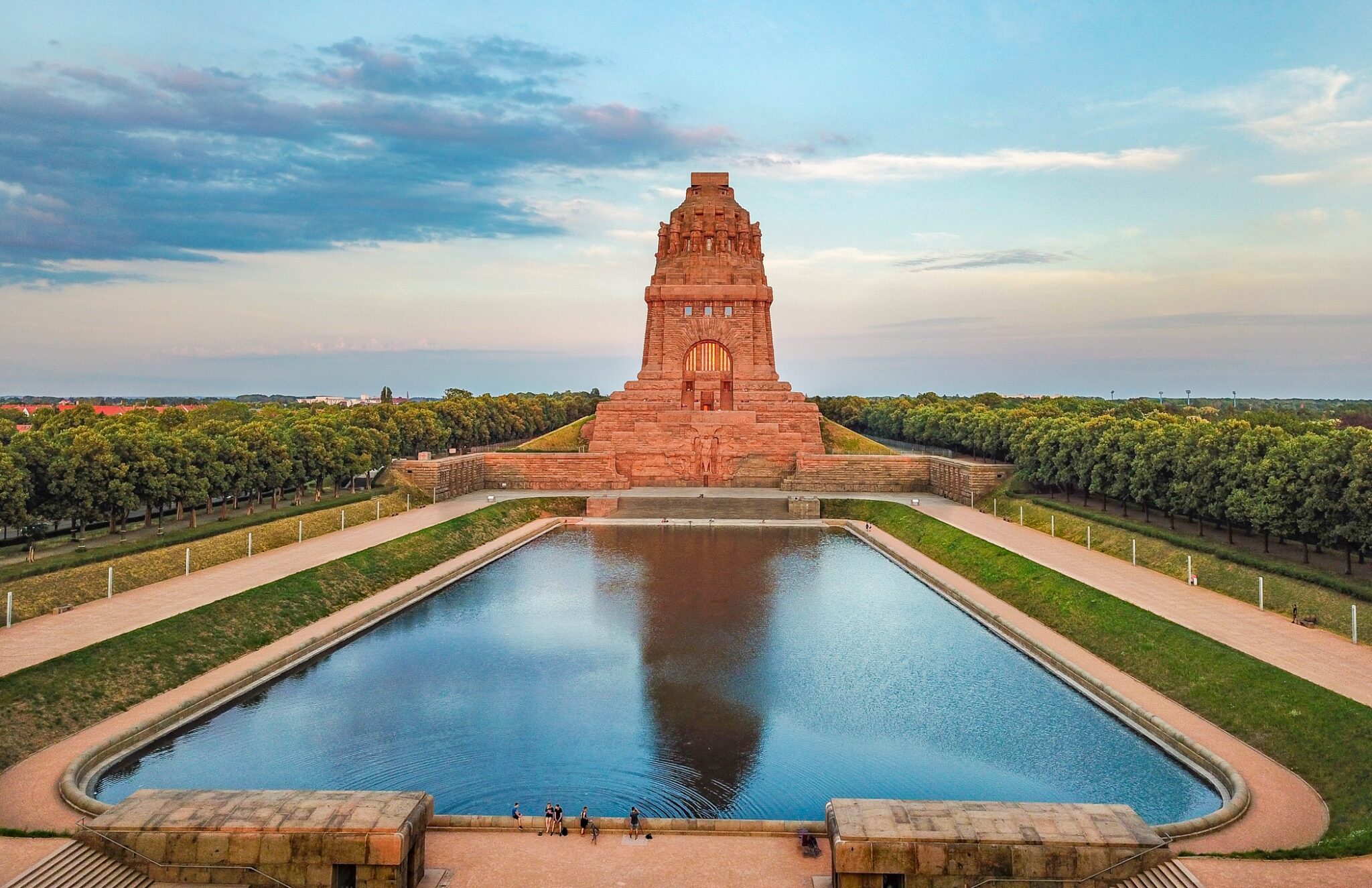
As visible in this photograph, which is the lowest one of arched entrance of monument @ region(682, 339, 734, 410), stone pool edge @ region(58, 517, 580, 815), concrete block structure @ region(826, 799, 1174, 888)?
stone pool edge @ region(58, 517, 580, 815)

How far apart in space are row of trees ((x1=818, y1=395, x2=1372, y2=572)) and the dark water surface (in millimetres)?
11276

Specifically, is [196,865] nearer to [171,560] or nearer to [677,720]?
[677,720]

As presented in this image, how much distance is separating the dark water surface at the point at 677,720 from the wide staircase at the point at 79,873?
357cm

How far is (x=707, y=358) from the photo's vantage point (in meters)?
66.1

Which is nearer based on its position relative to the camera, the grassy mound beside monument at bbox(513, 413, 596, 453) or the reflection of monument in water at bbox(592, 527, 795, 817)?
the reflection of monument in water at bbox(592, 527, 795, 817)

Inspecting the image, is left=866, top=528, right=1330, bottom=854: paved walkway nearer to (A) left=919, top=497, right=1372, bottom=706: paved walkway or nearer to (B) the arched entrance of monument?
(A) left=919, top=497, right=1372, bottom=706: paved walkway

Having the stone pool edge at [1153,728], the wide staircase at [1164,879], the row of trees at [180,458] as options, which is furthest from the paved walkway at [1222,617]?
the row of trees at [180,458]

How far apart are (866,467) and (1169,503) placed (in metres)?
21.0

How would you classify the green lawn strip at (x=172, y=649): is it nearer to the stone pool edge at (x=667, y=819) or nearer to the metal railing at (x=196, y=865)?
the stone pool edge at (x=667, y=819)

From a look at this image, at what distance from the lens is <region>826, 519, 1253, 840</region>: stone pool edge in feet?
44.4

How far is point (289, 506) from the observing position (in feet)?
141

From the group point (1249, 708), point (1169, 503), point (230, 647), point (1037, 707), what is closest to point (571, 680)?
point (230, 647)

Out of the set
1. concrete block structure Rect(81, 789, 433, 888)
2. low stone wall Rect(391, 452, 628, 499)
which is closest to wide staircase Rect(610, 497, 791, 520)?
low stone wall Rect(391, 452, 628, 499)

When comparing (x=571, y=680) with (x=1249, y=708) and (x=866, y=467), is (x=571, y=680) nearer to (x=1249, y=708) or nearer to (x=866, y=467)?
(x=1249, y=708)
